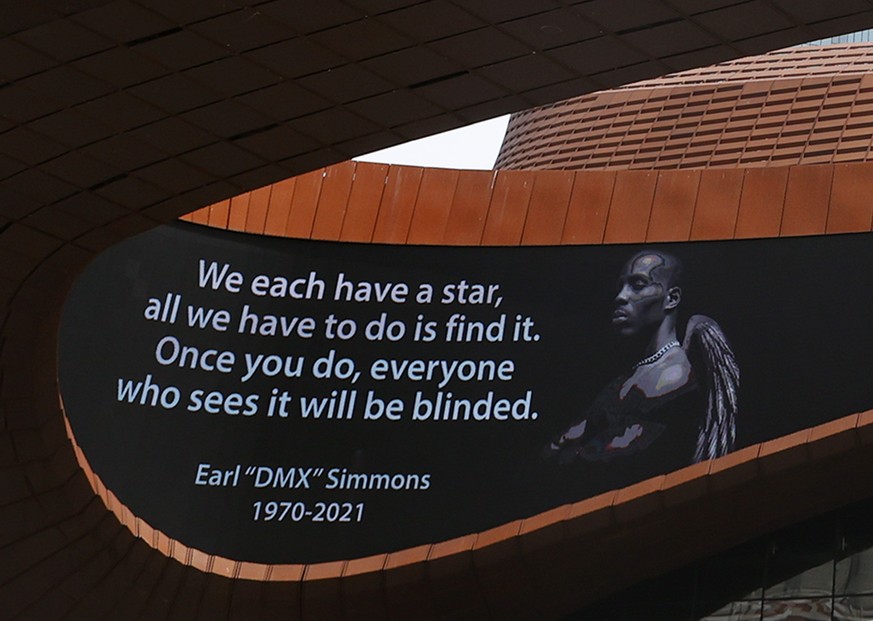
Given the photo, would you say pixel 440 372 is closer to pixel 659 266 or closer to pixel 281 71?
pixel 659 266

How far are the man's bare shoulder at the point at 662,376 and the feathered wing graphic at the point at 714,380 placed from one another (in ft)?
0.33

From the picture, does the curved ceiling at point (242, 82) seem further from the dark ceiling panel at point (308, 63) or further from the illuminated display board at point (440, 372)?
the illuminated display board at point (440, 372)

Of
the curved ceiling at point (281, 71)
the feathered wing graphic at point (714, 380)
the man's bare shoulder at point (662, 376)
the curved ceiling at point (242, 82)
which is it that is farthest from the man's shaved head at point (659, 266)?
the curved ceiling at point (281, 71)

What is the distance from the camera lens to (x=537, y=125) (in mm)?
26312

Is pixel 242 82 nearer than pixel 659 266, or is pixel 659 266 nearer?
pixel 242 82

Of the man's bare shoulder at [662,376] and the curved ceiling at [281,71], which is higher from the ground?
the man's bare shoulder at [662,376]

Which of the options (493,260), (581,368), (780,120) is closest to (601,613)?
(581,368)

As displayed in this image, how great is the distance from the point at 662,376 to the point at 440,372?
2.37 metres

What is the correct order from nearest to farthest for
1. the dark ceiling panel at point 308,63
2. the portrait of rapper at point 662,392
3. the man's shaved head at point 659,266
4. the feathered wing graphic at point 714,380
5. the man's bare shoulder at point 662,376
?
the dark ceiling panel at point 308,63, the feathered wing graphic at point 714,380, the portrait of rapper at point 662,392, the man's bare shoulder at point 662,376, the man's shaved head at point 659,266

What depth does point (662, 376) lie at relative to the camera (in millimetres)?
15500

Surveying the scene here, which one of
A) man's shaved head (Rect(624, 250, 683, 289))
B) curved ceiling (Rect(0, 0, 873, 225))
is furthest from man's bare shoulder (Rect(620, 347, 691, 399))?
curved ceiling (Rect(0, 0, 873, 225))

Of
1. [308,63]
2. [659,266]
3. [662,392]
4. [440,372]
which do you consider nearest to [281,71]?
[308,63]

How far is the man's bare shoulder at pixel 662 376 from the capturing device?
50.7ft

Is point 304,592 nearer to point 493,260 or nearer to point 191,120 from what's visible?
point 493,260
